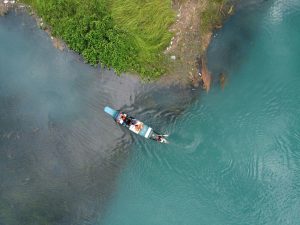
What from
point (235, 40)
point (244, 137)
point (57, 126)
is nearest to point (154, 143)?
point (244, 137)

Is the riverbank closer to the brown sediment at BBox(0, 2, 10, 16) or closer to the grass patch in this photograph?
the grass patch

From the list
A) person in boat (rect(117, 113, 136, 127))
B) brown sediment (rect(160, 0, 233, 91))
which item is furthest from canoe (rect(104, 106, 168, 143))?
brown sediment (rect(160, 0, 233, 91))

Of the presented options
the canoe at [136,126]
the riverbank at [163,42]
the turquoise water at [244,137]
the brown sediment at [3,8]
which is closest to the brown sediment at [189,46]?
the riverbank at [163,42]

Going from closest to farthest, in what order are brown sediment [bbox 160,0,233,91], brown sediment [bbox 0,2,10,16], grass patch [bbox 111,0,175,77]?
1. grass patch [bbox 111,0,175,77]
2. brown sediment [bbox 160,0,233,91]
3. brown sediment [bbox 0,2,10,16]

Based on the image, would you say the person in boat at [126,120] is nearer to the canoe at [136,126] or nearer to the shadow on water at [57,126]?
the canoe at [136,126]

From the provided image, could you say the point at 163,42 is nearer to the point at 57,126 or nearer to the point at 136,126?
the point at 136,126

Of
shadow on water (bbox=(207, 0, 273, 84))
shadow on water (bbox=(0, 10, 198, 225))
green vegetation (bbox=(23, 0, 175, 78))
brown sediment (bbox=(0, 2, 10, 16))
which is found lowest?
shadow on water (bbox=(0, 10, 198, 225))

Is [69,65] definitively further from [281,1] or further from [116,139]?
[281,1]

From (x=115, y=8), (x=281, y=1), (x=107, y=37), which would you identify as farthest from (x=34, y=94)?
(x=281, y=1)
